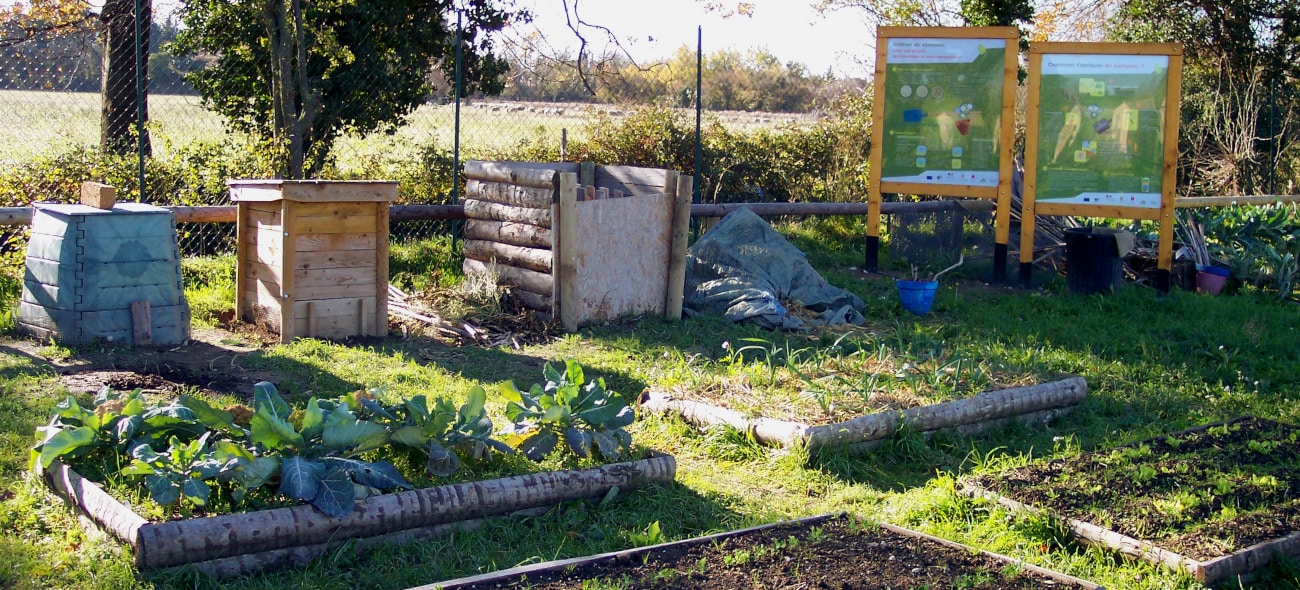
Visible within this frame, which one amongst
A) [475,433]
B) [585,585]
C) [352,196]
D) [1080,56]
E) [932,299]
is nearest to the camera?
[585,585]

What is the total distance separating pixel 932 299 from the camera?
8.20 m

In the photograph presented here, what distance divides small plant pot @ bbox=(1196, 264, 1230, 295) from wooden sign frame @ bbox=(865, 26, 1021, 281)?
1.70m

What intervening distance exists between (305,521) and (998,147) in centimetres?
803

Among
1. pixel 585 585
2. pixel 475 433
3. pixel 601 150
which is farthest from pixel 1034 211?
pixel 585 585

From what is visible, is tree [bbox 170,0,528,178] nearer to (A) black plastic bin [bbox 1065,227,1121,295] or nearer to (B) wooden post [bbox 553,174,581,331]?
(B) wooden post [bbox 553,174,581,331]

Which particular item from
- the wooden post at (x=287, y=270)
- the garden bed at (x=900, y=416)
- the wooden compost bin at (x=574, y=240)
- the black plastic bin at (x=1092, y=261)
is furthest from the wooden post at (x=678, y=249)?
the black plastic bin at (x=1092, y=261)

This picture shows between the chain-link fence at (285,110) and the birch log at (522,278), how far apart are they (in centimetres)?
193

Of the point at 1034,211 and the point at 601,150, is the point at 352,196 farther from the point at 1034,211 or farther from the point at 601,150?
the point at 1034,211

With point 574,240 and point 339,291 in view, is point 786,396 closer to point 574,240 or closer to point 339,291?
point 574,240

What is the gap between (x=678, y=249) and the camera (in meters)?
7.65

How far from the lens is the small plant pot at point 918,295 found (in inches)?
319

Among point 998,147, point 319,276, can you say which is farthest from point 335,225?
point 998,147

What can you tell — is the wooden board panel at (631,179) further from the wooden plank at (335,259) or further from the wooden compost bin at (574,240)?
the wooden plank at (335,259)

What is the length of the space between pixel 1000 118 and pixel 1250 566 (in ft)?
22.5
